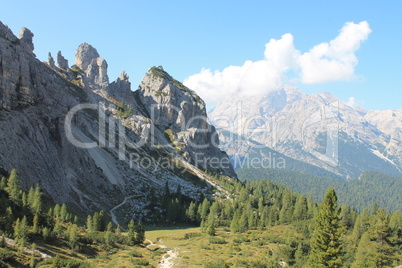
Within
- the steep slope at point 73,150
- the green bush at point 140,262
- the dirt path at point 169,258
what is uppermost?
the steep slope at point 73,150

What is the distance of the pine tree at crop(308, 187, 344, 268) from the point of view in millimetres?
46406

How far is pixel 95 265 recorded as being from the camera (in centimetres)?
4950

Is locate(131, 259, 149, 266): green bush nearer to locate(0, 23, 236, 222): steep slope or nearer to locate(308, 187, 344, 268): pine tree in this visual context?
locate(308, 187, 344, 268): pine tree

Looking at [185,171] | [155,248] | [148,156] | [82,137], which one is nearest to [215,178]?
[185,171]

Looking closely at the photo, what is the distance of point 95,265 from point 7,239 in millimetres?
13583

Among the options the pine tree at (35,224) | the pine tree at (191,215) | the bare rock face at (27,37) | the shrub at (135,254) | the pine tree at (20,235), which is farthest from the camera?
the bare rock face at (27,37)

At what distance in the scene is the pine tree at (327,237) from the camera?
46406mm

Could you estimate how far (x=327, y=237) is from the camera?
47.1 metres

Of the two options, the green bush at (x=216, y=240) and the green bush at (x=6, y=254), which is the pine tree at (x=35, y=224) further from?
the green bush at (x=216, y=240)

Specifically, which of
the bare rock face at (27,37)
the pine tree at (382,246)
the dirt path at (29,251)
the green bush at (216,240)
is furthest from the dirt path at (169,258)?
the bare rock face at (27,37)

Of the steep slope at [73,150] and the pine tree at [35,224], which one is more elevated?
the steep slope at [73,150]

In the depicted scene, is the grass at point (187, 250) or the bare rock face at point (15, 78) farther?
the bare rock face at point (15, 78)

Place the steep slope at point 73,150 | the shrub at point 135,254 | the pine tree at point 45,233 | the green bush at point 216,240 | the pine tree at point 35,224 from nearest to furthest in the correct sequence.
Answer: the pine tree at point 35,224 < the pine tree at point 45,233 < the shrub at point 135,254 < the steep slope at point 73,150 < the green bush at point 216,240

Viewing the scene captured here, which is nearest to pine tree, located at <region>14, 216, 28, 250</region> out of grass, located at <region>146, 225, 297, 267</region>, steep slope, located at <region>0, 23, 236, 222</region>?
steep slope, located at <region>0, 23, 236, 222</region>
